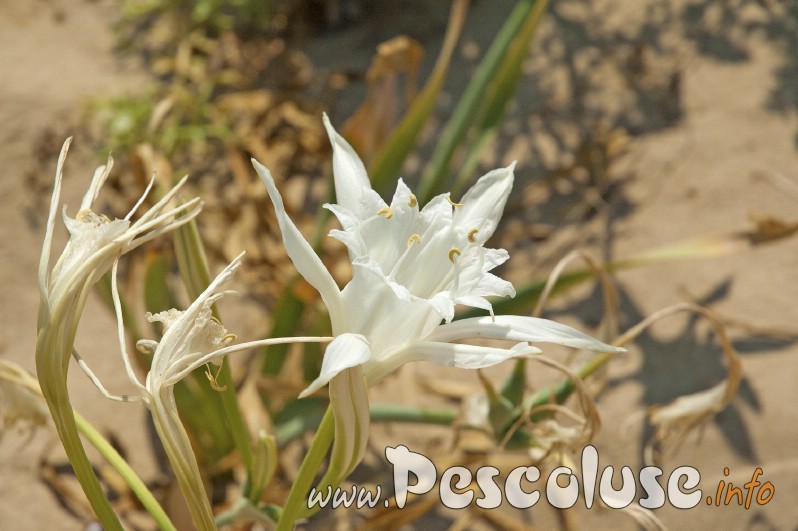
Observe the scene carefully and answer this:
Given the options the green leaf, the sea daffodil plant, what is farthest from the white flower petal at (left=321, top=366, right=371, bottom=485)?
the green leaf

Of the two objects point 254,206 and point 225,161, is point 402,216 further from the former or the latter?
point 225,161

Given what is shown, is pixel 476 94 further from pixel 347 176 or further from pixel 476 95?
pixel 347 176

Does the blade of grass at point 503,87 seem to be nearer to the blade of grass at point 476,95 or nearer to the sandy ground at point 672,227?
the blade of grass at point 476,95

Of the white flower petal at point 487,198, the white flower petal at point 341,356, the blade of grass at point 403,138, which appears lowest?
the blade of grass at point 403,138

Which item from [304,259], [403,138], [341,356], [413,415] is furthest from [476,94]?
[341,356]

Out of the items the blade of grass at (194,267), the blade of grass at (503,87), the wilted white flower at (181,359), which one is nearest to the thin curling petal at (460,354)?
the wilted white flower at (181,359)

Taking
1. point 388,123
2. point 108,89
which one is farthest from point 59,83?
point 388,123

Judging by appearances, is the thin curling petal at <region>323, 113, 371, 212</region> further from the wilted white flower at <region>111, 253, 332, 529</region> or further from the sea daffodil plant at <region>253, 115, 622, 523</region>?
the wilted white flower at <region>111, 253, 332, 529</region>

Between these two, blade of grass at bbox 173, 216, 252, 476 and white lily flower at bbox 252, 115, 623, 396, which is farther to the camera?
blade of grass at bbox 173, 216, 252, 476
